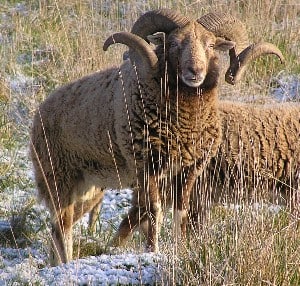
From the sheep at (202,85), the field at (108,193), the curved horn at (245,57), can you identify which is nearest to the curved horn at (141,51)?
the sheep at (202,85)

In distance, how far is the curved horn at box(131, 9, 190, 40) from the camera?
252 inches

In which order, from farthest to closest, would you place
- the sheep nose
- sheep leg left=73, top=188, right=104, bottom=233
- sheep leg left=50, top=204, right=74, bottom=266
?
sheep leg left=73, top=188, right=104, bottom=233 → sheep leg left=50, top=204, right=74, bottom=266 → the sheep nose

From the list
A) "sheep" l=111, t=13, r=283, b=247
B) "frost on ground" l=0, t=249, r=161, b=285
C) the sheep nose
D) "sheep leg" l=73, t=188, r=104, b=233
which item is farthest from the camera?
"sheep leg" l=73, t=188, r=104, b=233

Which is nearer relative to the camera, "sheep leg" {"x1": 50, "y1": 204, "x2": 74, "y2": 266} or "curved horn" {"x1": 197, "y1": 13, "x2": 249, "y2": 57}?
"curved horn" {"x1": 197, "y1": 13, "x2": 249, "y2": 57}

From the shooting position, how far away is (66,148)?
22.9ft

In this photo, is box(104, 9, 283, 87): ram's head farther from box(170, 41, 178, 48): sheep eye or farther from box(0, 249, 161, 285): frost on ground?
box(0, 249, 161, 285): frost on ground

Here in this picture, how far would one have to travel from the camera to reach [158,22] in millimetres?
6504

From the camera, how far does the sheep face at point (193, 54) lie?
5.97 m

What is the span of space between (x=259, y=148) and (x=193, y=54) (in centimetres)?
140

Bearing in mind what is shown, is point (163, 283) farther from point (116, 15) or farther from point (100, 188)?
point (116, 15)

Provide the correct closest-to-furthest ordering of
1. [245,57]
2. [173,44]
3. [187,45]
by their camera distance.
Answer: [187,45] → [173,44] → [245,57]

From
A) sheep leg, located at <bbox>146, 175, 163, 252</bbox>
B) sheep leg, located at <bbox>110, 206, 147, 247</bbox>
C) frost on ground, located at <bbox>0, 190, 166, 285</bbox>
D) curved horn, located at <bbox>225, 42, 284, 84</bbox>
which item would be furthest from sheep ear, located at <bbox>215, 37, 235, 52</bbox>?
frost on ground, located at <bbox>0, 190, 166, 285</bbox>

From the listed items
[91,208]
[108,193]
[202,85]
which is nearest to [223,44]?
[202,85]

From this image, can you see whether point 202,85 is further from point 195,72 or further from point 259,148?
point 259,148
